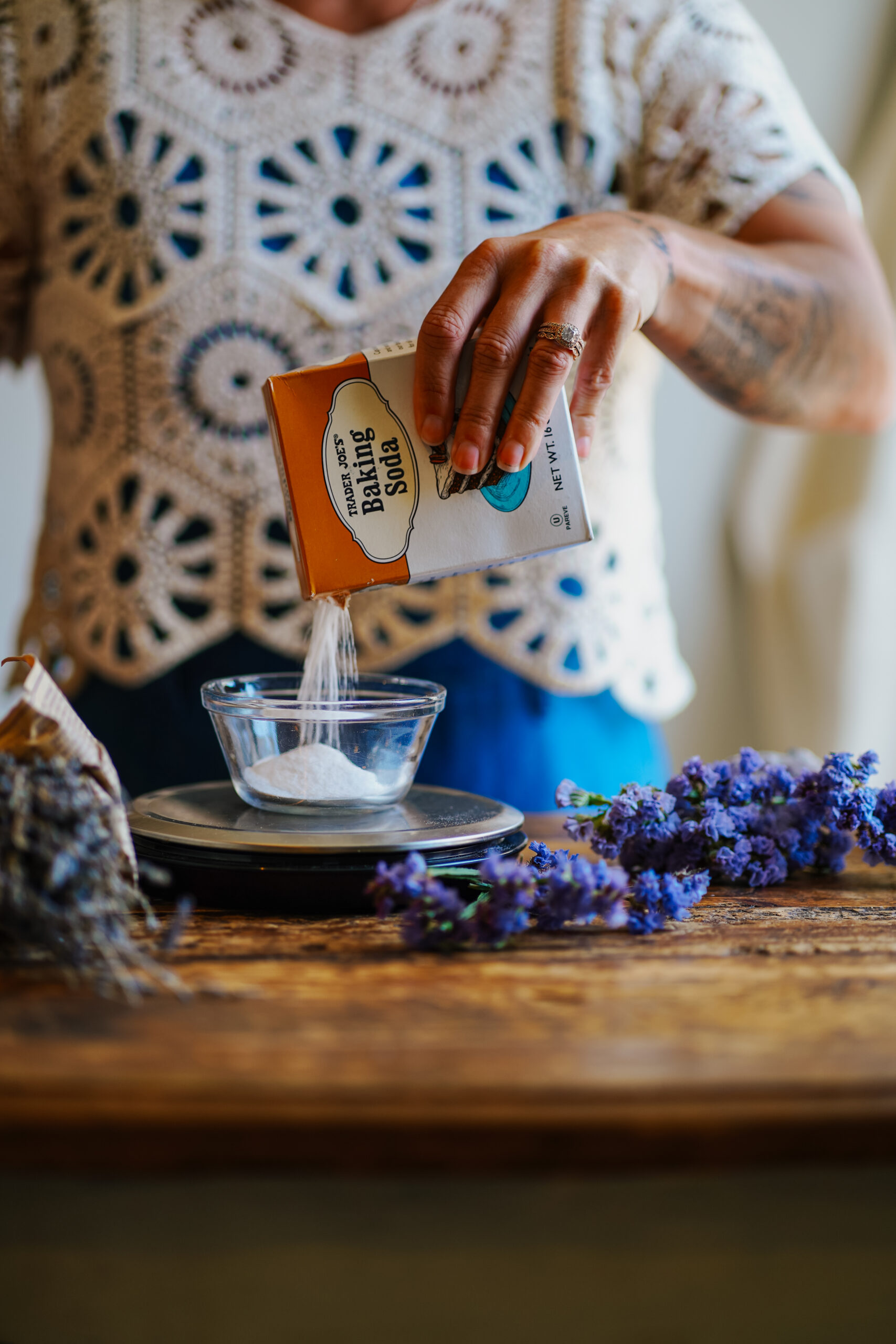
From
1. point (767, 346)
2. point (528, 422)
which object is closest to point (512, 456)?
point (528, 422)

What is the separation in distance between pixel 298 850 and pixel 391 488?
0.23 meters

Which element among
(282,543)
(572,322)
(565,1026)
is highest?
(572,322)

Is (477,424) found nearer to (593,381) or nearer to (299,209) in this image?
(593,381)

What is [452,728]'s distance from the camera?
44.4 inches

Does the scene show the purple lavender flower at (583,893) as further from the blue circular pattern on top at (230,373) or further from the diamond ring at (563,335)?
the blue circular pattern on top at (230,373)

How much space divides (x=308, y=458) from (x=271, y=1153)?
0.43 m

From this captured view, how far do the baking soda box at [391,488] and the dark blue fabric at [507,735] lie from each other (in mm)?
418

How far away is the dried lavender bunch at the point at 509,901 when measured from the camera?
0.56 m

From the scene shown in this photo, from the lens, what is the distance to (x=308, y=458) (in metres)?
0.68

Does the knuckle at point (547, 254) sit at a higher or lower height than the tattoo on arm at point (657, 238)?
lower

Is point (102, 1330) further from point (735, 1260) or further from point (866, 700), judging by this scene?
point (866, 700)

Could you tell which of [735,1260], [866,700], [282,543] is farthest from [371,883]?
[866,700]

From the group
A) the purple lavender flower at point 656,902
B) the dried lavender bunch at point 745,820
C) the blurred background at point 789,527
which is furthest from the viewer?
the blurred background at point 789,527

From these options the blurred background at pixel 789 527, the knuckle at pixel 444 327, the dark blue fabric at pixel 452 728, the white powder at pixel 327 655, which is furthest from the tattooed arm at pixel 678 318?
the blurred background at pixel 789 527
